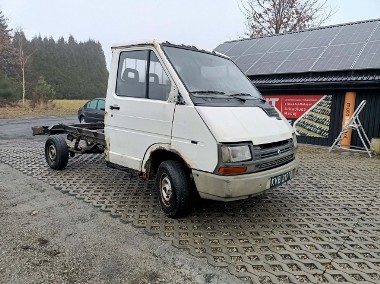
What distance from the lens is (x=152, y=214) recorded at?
4.25m

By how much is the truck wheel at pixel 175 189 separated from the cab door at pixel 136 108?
0.37 meters

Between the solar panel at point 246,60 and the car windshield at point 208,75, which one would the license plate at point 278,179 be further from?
the solar panel at point 246,60

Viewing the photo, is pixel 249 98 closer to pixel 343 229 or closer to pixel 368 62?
pixel 343 229

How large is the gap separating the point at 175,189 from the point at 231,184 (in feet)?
2.66

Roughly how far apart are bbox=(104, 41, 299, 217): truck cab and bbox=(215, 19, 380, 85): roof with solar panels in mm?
6537

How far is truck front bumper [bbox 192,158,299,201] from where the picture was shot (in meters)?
3.43

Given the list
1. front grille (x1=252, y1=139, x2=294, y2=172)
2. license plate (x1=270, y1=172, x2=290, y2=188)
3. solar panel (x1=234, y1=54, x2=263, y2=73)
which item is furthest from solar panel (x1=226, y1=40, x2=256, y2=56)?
license plate (x1=270, y1=172, x2=290, y2=188)

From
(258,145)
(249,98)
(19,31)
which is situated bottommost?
(258,145)

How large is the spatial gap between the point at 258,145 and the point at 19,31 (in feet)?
127

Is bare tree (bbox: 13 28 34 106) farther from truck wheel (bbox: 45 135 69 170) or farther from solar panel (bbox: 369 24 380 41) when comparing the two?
solar panel (bbox: 369 24 380 41)

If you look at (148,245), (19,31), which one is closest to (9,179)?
(148,245)

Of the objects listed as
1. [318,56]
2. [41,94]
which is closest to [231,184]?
[318,56]

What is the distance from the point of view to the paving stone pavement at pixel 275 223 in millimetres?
3045

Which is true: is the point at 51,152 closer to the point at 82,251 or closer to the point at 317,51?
the point at 82,251
